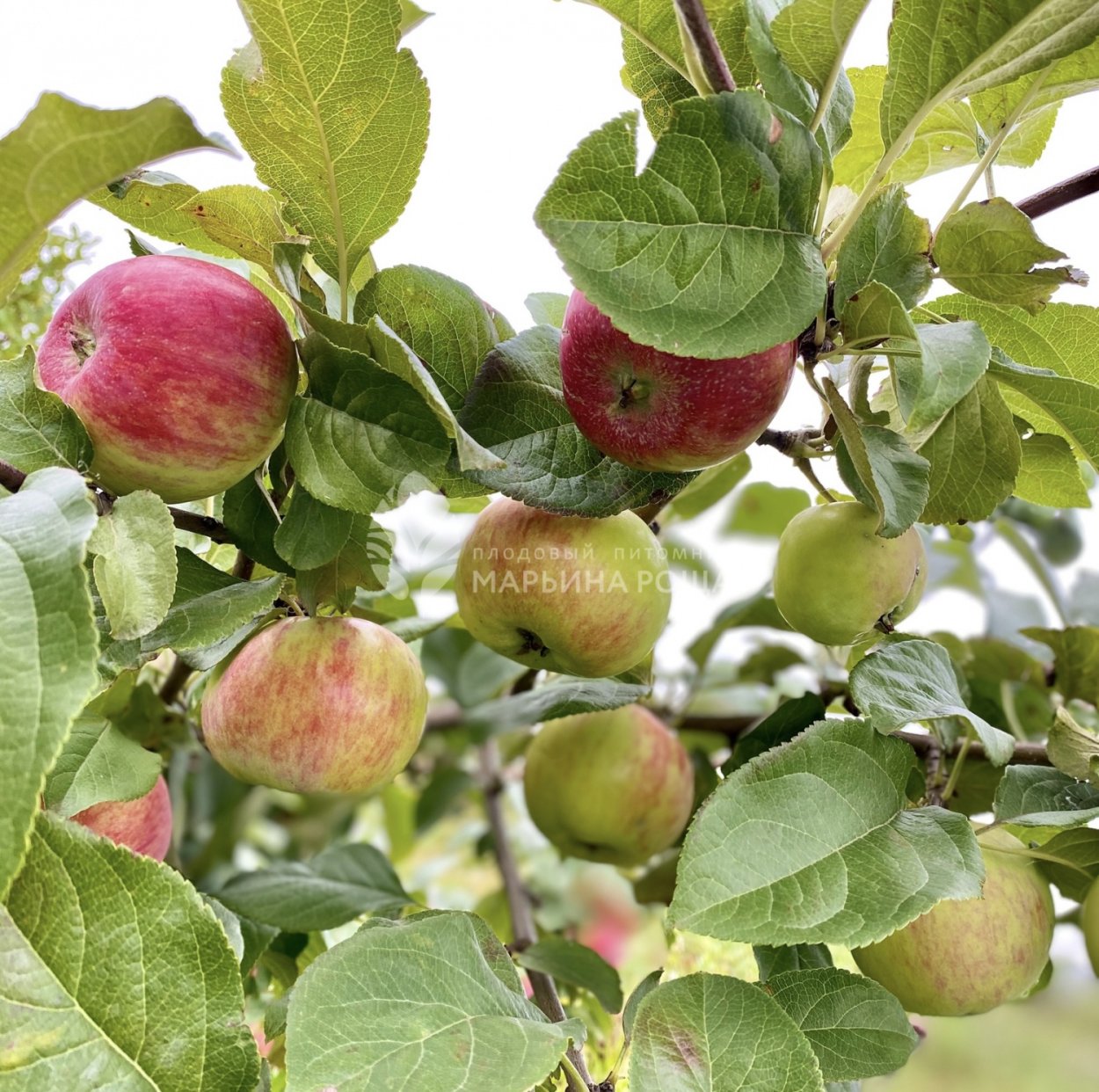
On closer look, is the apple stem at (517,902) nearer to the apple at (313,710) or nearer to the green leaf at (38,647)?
the apple at (313,710)

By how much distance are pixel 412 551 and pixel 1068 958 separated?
2.83 ft

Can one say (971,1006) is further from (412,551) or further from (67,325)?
(412,551)

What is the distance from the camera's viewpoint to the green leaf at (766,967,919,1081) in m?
0.55

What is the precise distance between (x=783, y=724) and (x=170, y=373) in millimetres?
482

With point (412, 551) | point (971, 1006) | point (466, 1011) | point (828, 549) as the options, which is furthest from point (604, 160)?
point (412, 551)

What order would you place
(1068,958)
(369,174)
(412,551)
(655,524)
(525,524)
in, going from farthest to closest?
(412,551), (1068,958), (655,524), (525,524), (369,174)

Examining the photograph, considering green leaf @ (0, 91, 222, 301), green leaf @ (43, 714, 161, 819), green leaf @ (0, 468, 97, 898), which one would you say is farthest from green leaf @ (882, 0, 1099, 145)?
green leaf @ (43, 714, 161, 819)

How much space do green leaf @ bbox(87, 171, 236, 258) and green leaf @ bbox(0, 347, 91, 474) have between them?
0.13m

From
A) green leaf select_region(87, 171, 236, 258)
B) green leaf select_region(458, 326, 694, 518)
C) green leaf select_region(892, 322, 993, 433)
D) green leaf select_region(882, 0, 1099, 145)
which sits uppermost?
green leaf select_region(882, 0, 1099, 145)

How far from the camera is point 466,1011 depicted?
1.62 feet

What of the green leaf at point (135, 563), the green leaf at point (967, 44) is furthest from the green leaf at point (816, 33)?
the green leaf at point (135, 563)

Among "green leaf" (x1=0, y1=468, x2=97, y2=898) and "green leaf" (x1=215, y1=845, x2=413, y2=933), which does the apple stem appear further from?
"green leaf" (x1=0, y1=468, x2=97, y2=898)

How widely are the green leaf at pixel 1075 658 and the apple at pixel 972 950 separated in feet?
1.01

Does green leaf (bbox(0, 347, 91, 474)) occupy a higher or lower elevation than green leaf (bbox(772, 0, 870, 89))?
lower
